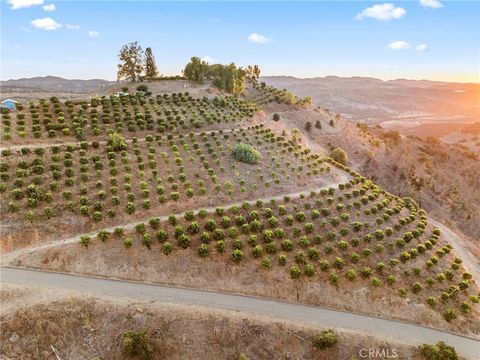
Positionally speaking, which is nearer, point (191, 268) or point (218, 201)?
point (191, 268)

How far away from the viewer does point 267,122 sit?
84.9m

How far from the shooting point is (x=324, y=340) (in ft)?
97.1

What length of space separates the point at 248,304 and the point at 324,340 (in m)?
8.10

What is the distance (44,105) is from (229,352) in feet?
196

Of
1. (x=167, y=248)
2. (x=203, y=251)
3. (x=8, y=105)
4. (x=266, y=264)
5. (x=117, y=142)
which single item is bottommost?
(x=266, y=264)

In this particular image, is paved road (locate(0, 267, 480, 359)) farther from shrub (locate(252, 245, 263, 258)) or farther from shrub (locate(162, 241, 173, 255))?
shrub (locate(252, 245, 263, 258))

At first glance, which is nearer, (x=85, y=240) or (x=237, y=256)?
(x=85, y=240)

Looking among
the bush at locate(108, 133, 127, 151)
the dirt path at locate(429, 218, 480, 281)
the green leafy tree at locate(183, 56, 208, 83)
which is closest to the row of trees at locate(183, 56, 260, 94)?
the green leafy tree at locate(183, 56, 208, 83)

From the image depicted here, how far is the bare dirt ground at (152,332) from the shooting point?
93.0 ft

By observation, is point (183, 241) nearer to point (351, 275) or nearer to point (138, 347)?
point (138, 347)

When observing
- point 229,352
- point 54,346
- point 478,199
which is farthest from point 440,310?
point 478,199

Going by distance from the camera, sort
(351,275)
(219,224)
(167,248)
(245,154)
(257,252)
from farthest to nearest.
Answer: (245,154), (219,224), (257,252), (351,275), (167,248)

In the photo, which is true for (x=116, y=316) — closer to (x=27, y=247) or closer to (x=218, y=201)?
(x=27, y=247)

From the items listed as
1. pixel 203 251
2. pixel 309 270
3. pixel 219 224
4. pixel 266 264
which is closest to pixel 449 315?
pixel 309 270
